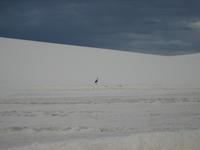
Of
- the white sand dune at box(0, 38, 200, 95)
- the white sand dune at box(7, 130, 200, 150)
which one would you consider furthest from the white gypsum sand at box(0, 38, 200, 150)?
the white sand dune at box(0, 38, 200, 95)

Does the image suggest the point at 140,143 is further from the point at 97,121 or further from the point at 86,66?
the point at 86,66

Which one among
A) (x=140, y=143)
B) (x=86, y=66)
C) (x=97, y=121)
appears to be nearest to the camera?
(x=140, y=143)

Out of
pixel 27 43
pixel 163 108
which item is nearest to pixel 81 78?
pixel 27 43

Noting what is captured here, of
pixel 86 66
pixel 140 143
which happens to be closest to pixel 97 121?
pixel 140 143

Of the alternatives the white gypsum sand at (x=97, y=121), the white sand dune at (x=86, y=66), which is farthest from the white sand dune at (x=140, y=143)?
the white sand dune at (x=86, y=66)

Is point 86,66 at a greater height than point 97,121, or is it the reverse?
point 86,66

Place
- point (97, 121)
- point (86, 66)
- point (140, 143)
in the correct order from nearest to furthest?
1. point (140, 143)
2. point (97, 121)
3. point (86, 66)

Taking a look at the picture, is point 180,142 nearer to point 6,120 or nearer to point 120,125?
point 120,125

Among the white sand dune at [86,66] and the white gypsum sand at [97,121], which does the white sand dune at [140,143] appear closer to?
the white gypsum sand at [97,121]

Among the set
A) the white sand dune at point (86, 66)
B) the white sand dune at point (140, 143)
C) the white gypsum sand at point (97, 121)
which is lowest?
the white sand dune at point (140, 143)

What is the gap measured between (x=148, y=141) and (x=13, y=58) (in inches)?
1215

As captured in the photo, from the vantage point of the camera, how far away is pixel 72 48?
46062 millimetres

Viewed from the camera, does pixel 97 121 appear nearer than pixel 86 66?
Yes

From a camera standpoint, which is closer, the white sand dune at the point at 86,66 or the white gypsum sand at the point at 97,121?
the white gypsum sand at the point at 97,121
